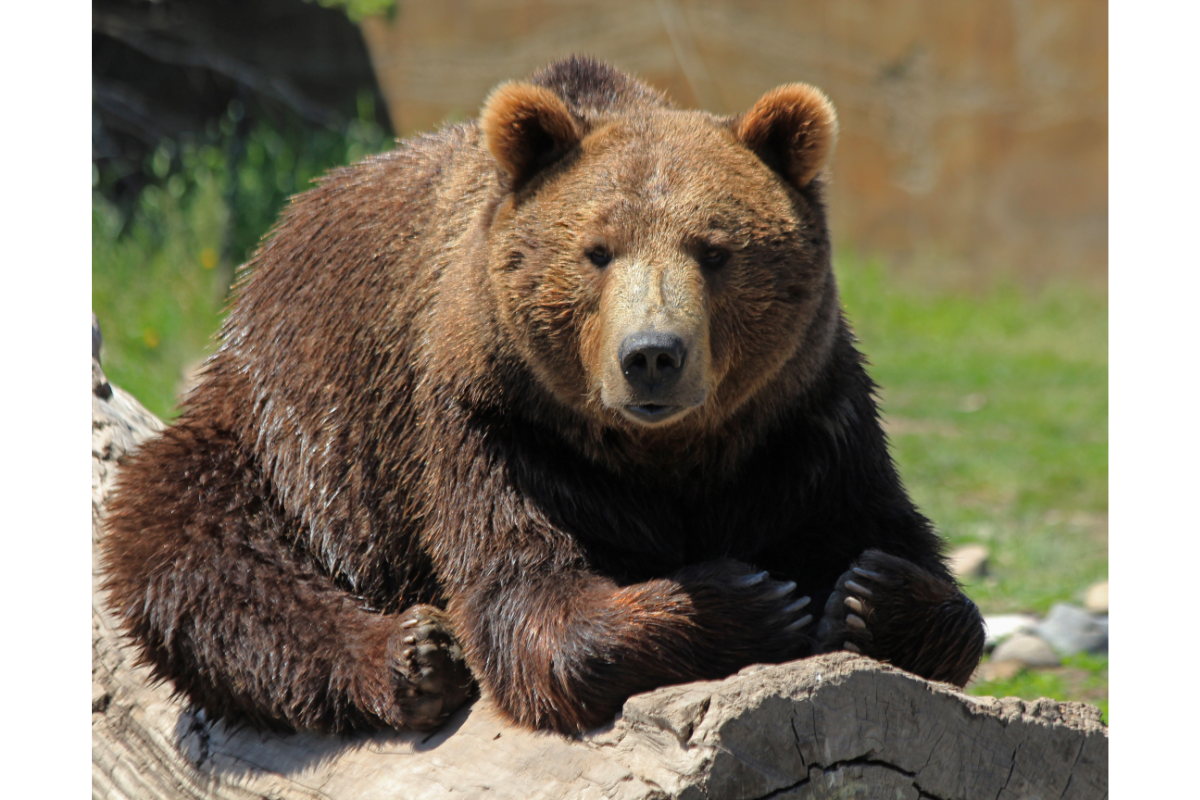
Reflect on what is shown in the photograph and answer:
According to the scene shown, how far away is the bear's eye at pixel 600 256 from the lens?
11.0 feet

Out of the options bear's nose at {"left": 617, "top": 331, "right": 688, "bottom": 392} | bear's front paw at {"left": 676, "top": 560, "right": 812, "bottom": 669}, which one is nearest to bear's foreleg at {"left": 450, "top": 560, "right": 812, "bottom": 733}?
bear's front paw at {"left": 676, "top": 560, "right": 812, "bottom": 669}

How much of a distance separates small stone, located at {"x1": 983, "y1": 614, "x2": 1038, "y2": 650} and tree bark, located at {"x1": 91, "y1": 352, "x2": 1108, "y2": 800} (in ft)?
11.5

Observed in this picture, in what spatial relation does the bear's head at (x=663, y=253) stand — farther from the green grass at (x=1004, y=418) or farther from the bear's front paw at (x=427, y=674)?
the green grass at (x=1004, y=418)

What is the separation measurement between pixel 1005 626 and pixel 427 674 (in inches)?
167

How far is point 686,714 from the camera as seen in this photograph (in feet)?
9.30

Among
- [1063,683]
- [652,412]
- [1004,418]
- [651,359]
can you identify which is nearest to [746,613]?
[652,412]

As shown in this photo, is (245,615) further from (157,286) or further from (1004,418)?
(1004,418)

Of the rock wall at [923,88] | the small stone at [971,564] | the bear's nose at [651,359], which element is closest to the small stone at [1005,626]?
the small stone at [971,564]

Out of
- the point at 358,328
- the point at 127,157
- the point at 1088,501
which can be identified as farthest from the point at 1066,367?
the point at 358,328

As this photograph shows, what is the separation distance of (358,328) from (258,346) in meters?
0.45

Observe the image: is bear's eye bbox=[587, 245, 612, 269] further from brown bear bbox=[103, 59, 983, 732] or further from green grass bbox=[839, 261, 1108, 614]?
green grass bbox=[839, 261, 1108, 614]

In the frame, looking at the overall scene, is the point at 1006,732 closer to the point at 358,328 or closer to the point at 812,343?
the point at 812,343

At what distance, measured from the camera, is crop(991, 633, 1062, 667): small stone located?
6305 millimetres

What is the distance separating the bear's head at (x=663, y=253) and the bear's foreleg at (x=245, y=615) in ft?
3.14
